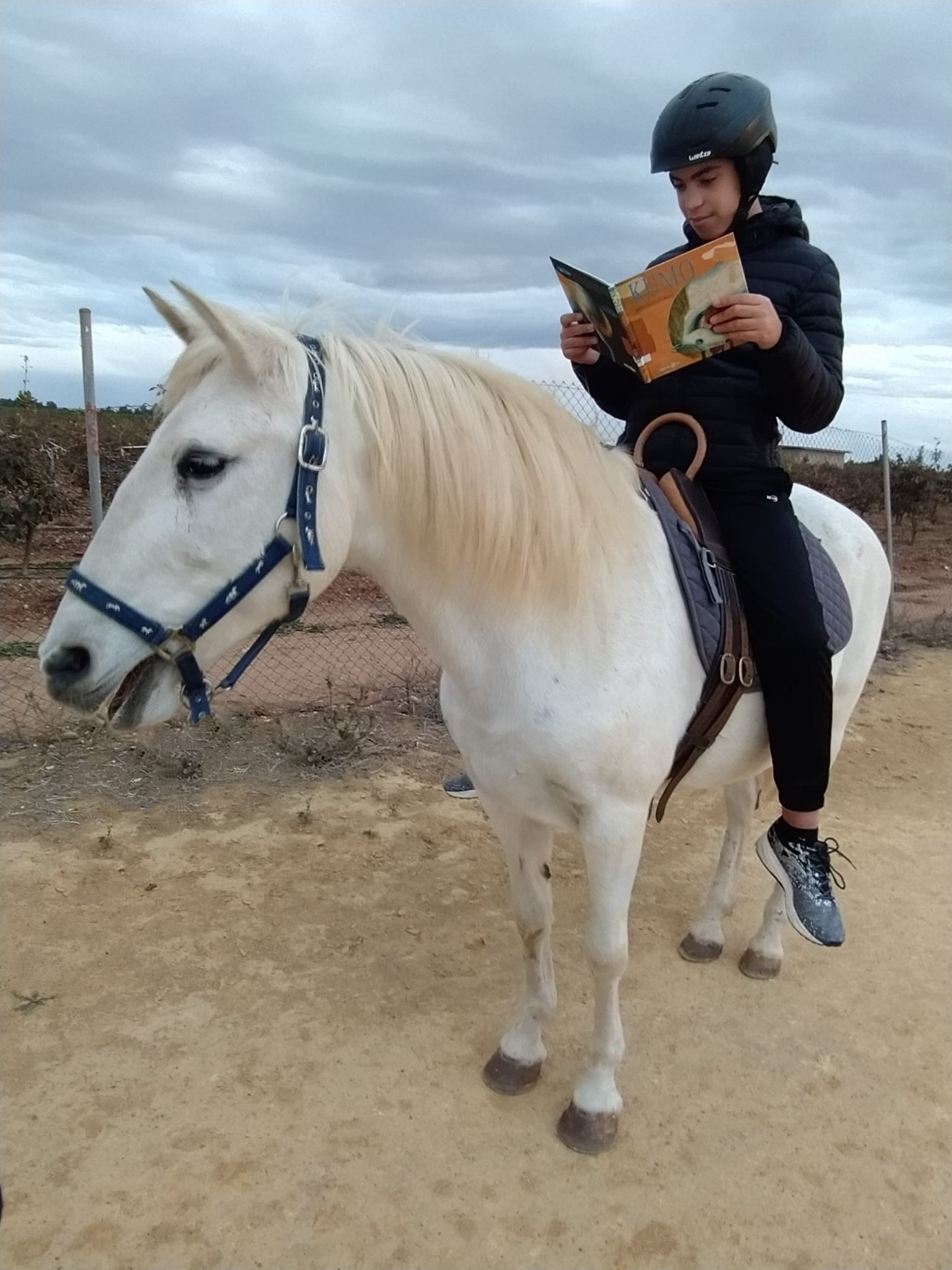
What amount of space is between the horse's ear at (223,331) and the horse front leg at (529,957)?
1423 mm

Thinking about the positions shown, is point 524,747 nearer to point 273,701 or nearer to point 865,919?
point 865,919

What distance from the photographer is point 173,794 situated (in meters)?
4.38

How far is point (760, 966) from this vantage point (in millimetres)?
3209

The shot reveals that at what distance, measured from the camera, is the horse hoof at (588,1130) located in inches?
94.1

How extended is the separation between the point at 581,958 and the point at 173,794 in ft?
7.76

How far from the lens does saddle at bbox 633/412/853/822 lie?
2.22m

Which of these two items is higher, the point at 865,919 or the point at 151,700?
the point at 151,700

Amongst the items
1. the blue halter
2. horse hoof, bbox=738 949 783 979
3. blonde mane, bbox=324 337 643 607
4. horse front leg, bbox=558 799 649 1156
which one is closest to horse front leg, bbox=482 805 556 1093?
horse front leg, bbox=558 799 649 1156

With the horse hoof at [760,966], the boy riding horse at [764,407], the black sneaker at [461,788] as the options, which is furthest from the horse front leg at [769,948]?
the black sneaker at [461,788]

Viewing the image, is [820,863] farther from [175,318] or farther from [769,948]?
[175,318]

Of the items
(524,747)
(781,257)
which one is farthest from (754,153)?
(524,747)

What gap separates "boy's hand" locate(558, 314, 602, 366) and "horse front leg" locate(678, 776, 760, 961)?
1811 mm

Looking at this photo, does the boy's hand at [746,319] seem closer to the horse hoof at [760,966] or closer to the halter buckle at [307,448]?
the halter buckle at [307,448]

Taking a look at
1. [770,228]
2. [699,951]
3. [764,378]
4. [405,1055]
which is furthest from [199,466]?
[699,951]
